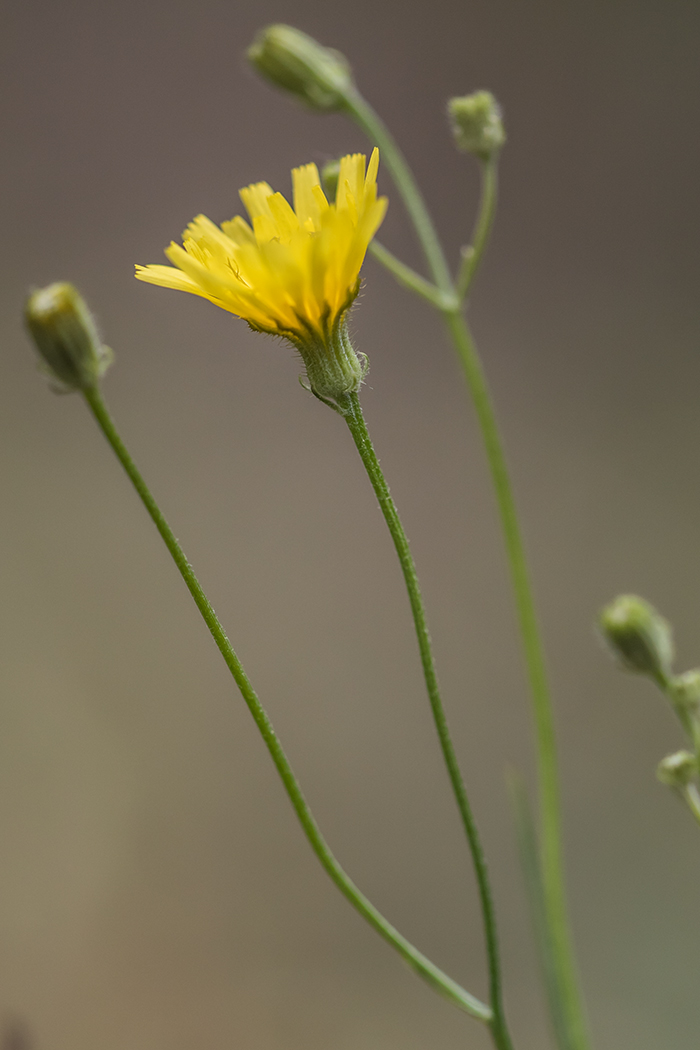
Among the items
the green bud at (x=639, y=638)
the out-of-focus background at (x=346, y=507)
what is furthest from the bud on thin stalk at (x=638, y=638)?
the out-of-focus background at (x=346, y=507)

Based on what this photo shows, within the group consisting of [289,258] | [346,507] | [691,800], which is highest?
[289,258]

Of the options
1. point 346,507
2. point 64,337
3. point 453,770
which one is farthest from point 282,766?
point 346,507

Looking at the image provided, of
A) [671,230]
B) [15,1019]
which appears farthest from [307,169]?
[671,230]

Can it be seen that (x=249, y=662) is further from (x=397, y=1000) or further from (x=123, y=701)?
(x=397, y=1000)

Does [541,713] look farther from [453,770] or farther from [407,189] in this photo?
[407,189]

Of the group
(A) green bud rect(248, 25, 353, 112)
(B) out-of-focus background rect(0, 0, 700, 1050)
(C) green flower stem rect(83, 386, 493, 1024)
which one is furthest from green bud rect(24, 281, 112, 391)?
(B) out-of-focus background rect(0, 0, 700, 1050)

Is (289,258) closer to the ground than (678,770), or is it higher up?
higher up

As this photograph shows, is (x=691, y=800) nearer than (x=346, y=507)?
Yes
